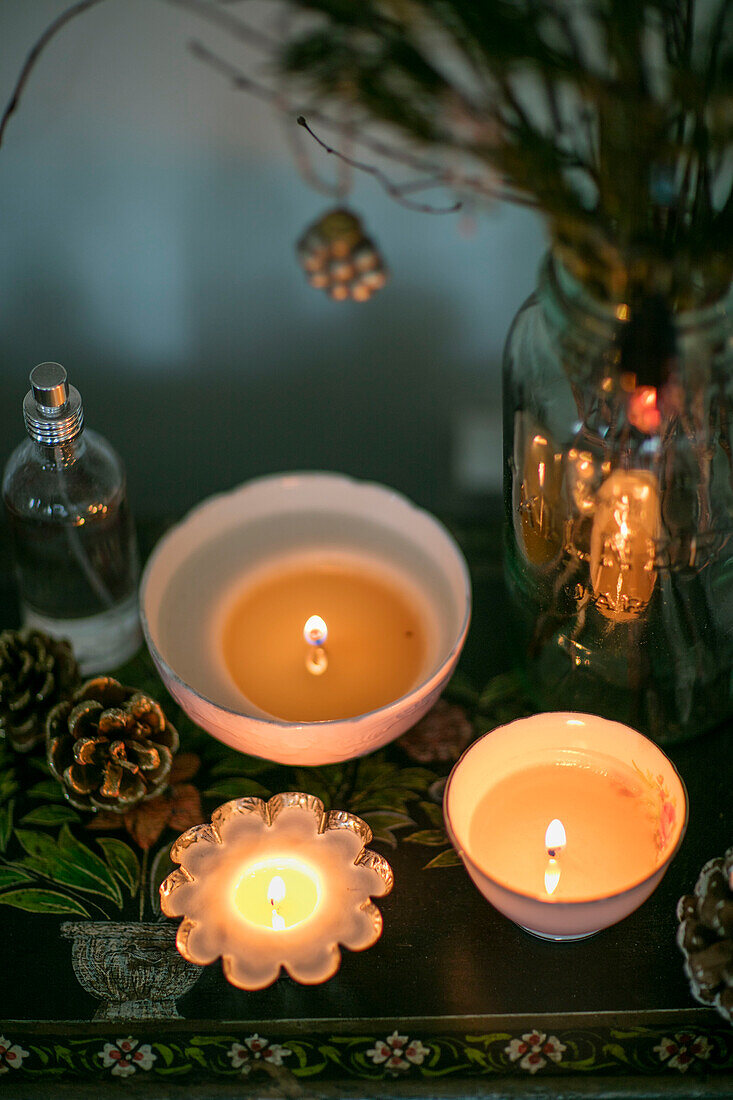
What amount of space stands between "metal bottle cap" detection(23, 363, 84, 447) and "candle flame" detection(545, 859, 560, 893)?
1.12 feet

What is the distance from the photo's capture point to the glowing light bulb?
63cm

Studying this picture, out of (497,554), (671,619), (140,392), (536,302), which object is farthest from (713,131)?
(140,392)

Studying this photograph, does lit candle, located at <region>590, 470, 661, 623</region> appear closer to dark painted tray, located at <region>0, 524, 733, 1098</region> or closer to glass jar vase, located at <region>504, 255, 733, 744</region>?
glass jar vase, located at <region>504, 255, 733, 744</region>

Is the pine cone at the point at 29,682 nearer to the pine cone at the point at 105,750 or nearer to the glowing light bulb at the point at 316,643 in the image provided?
the pine cone at the point at 105,750

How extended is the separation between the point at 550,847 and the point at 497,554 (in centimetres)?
25

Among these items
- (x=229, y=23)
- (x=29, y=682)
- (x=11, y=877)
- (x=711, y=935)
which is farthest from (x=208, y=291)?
(x=711, y=935)

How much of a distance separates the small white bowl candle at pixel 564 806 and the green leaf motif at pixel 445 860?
3 cm

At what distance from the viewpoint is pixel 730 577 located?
59 centimetres

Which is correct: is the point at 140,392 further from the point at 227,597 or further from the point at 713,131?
the point at 713,131

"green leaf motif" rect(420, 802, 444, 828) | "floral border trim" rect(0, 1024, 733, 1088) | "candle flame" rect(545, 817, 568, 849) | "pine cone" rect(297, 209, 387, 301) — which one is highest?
"pine cone" rect(297, 209, 387, 301)

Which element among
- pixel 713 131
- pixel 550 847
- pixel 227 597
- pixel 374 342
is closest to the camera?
pixel 713 131

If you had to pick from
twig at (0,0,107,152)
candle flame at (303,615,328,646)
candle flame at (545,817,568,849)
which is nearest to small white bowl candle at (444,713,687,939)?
candle flame at (545,817,568,849)

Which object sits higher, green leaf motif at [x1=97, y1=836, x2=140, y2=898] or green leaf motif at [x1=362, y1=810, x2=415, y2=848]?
green leaf motif at [x1=362, y1=810, x2=415, y2=848]

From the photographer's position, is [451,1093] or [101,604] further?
[101,604]
